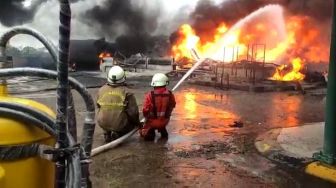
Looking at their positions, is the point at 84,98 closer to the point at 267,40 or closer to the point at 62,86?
the point at 62,86

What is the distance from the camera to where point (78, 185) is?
1999mm

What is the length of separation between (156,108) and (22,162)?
16.1ft

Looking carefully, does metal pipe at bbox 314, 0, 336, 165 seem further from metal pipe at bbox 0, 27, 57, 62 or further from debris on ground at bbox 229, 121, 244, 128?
metal pipe at bbox 0, 27, 57, 62

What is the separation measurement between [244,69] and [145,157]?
10.8m

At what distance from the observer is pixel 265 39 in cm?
2423

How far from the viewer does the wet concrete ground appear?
516cm

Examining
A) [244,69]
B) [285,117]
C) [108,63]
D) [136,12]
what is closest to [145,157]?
[285,117]

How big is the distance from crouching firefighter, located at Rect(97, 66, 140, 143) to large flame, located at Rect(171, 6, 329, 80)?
1450 cm

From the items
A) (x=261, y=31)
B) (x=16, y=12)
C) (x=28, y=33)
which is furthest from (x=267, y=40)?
(x=28, y=33)

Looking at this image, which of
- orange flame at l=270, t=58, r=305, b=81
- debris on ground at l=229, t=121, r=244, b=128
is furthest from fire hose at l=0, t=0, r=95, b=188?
orange flame at l=270, t=58, r=305, b=81

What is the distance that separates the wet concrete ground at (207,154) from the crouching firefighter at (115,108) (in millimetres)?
263

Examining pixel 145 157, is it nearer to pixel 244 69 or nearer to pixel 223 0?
pixel 244 69

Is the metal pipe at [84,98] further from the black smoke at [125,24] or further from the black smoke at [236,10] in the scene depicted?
the black smoke at [236,10]

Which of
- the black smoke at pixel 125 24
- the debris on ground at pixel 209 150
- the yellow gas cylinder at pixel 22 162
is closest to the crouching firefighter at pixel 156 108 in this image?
the debris on ground at pixel 209 150
